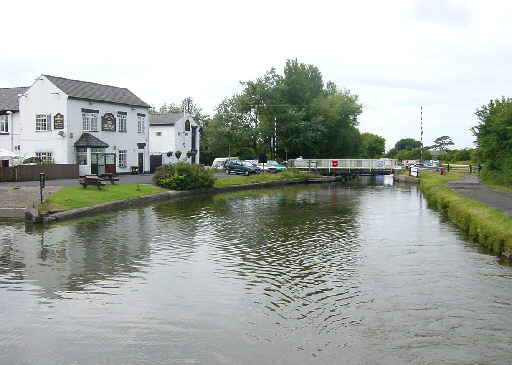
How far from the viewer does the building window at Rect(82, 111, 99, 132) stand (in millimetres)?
46375

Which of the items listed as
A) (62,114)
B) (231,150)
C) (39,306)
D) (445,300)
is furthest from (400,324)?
(231,150)

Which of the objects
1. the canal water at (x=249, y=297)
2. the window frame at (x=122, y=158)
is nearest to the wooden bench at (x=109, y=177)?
the window frame at (x=122, y=158)

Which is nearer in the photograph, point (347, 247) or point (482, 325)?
point (482, 325)

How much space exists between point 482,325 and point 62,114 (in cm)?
4104

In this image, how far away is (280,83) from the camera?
7681cm

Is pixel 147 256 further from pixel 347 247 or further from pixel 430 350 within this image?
pixel 430 350

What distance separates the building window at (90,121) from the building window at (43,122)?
2.87 metres

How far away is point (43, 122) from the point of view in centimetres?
4509

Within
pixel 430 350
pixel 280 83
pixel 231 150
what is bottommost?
pixel 430 350

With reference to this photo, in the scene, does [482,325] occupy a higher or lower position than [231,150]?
lower

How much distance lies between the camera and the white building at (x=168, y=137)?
63.7 m

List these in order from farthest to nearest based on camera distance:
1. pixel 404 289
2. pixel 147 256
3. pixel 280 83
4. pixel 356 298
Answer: pixel 280 83 → pixel 147 256 → pixel 404 289 → pixel 356 298

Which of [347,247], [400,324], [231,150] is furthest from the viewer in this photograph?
[231,150]

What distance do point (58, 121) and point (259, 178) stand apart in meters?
19.9
